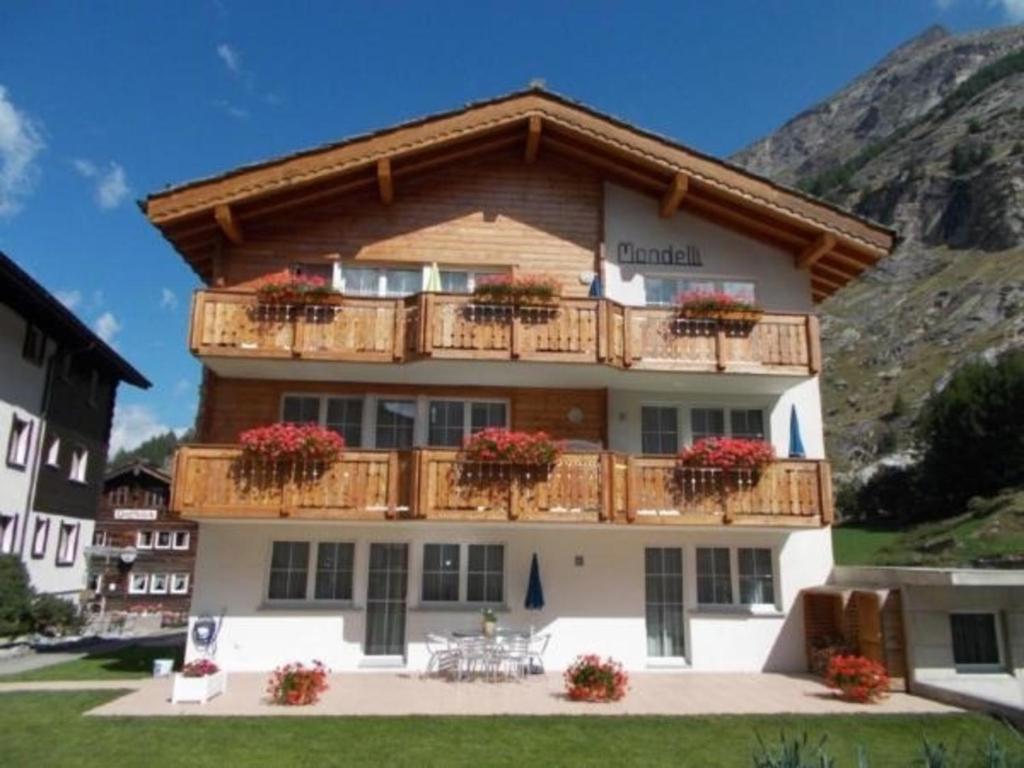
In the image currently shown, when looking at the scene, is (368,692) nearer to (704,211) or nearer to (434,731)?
(434,731)

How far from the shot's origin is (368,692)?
13.2m

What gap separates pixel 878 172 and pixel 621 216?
127m

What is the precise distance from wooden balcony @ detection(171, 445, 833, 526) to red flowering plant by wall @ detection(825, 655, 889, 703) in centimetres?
297

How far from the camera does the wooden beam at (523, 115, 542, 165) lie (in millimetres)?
17250

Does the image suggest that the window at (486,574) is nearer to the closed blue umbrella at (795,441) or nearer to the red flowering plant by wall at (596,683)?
the red flowering plant by wall at (596,683)

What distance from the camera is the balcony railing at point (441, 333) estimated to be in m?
15.5

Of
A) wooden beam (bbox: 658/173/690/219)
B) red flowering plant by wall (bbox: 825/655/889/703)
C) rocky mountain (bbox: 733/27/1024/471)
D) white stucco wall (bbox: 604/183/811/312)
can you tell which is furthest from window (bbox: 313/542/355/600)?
rocky mountain (bbox: 733/27/1024/471)

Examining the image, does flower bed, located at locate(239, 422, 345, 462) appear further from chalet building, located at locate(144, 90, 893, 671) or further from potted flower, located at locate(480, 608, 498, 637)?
potted flower, located at locate(480, 608, 498, 637)

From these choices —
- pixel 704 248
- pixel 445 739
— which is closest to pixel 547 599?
pixel 445 739

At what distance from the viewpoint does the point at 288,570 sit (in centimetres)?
1616

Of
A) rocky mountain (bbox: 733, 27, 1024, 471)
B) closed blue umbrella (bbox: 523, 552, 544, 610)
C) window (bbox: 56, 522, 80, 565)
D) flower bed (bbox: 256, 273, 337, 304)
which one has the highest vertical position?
rocky mountain (bbox: 733, 27, 1024, 471)

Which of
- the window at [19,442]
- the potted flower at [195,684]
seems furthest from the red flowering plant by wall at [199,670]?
the window at [19,442]

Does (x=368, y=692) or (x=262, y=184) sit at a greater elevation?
(x=262, y=184)

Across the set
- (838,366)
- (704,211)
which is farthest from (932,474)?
(704,211)
